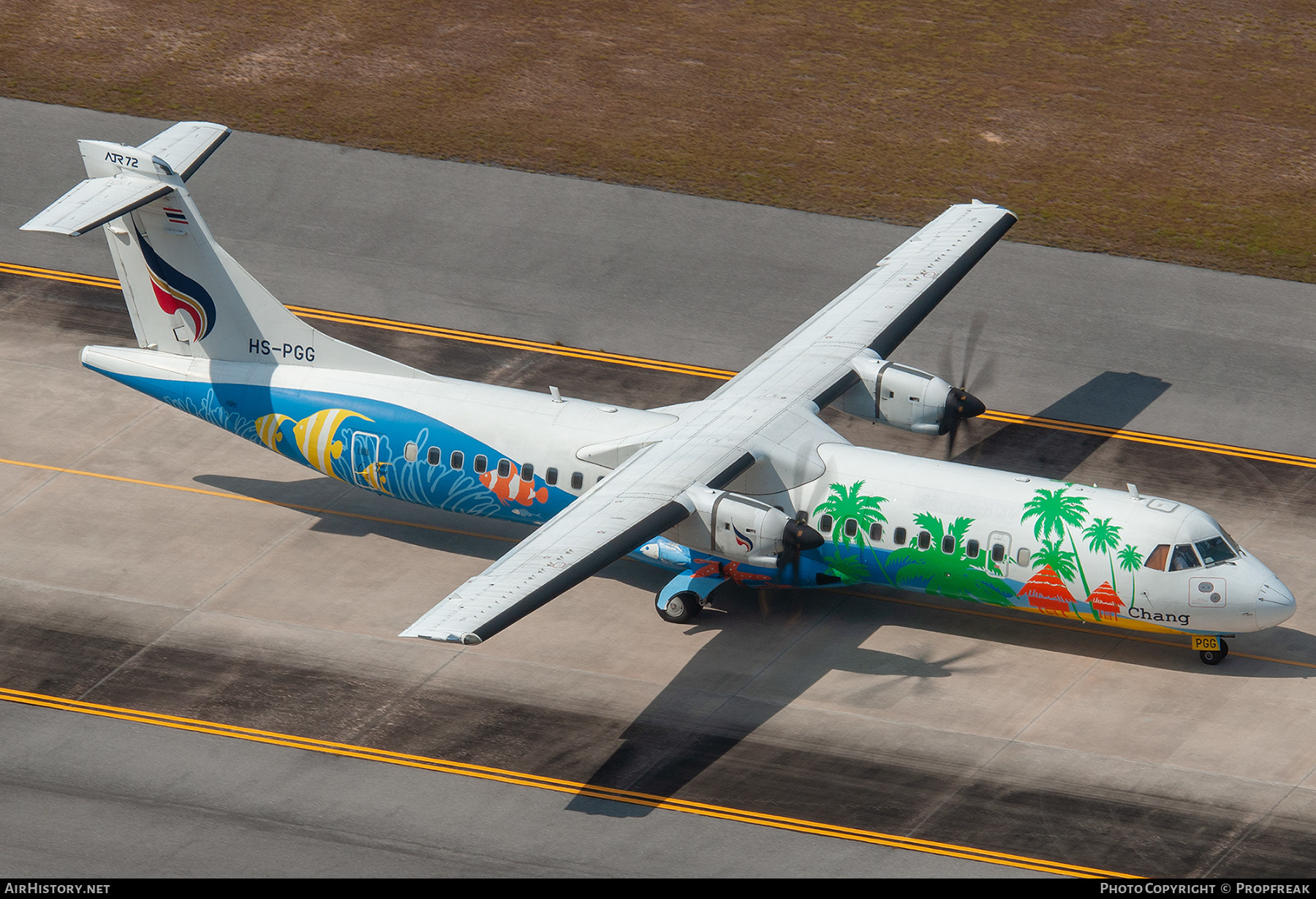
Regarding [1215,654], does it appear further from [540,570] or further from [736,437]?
[540,570]

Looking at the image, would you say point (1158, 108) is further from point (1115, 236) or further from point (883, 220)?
point (883, 220)

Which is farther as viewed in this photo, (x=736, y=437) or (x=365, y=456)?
(x=365, y=456)

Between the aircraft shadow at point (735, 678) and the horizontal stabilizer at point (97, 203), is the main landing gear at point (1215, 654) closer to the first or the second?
the aircraft shadow at point (735, 678)

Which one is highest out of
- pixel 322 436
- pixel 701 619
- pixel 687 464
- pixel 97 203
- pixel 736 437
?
pixel 97 203

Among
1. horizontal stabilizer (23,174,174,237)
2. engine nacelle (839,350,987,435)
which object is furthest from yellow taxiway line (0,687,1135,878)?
engine nacelle (839,350,987,435)

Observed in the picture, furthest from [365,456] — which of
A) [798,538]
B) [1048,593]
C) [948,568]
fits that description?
[1048,593]

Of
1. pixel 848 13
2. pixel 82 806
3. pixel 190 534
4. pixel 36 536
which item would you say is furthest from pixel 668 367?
pixel 848 13
